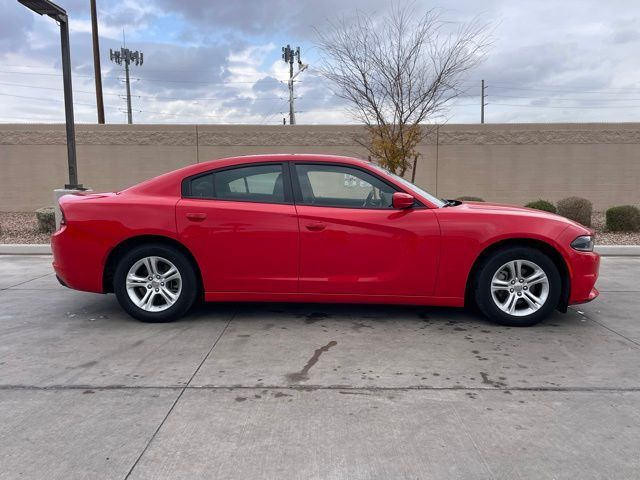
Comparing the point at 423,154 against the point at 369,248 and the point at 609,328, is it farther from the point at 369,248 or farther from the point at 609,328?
the point at 369,248

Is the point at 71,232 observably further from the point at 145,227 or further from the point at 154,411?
the point at 154,411

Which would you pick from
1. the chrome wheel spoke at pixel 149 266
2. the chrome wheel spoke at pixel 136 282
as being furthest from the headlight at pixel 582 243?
the chrome wheel spoke at pixel 136 282

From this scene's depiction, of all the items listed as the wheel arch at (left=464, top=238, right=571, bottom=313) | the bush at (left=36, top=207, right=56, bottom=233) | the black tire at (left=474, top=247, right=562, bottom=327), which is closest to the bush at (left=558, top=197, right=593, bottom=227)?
the wheel arch at (left=464, top=238, right=571, bottom=313)

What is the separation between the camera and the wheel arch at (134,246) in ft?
16.3

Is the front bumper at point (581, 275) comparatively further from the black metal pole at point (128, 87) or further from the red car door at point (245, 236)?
the black metal pole at point (128, 87)

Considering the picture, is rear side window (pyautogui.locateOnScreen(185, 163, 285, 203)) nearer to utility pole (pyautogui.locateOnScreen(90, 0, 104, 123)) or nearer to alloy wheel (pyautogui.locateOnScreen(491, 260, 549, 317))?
alloy wheel (pyautogui.locateOnScreen(491, 260, 549, 317))

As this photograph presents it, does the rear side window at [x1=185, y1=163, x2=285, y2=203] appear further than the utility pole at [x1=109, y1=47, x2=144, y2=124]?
No

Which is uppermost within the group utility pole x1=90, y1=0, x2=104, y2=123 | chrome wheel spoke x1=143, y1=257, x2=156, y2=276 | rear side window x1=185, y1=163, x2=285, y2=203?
utility pole x1=90, y1=0, x2=104, y2=123

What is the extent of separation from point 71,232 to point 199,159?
10.9 m

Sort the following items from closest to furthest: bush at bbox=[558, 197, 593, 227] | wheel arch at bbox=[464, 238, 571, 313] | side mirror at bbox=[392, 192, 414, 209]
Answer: side mirror at bbox=[392, 192, 414, 209], wheel arch at bbox=[464, 238, 571, 313], bush at bbox=[558, 197, 593, 227]

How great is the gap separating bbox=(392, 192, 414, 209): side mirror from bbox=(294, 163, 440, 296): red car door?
0.09 meters

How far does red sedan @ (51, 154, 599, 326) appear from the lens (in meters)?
4.76

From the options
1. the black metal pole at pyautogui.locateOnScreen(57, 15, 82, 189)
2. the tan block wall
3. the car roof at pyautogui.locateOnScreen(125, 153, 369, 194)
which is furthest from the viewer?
the tan block wall

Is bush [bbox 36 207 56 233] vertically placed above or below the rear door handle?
below
